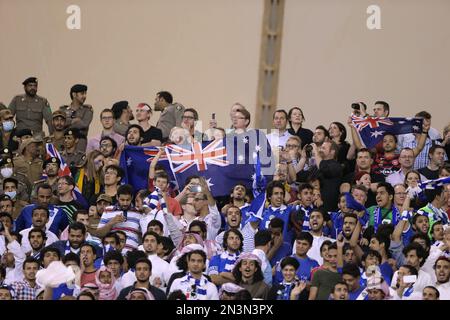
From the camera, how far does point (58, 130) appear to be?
2680 centimetres

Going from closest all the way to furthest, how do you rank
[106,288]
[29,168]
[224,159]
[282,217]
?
1. [106,288]
2. [282,217]
3. [224,159]
4. [29,168]

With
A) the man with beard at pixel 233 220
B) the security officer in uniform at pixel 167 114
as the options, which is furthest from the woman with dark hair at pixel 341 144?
the man with beard at pixel 233 220

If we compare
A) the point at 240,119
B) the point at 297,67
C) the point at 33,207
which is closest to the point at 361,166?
the point at 240,119

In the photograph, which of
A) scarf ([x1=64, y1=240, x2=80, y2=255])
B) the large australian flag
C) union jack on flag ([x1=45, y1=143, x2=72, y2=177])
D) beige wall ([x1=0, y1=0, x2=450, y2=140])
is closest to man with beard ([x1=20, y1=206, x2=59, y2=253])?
scarf ([x1=64, y1=240, x2=80, y2=255])

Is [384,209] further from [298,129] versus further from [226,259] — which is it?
[298,129]

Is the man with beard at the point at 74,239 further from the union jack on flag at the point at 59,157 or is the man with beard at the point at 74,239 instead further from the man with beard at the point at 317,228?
the man with beard at the point at 317,228

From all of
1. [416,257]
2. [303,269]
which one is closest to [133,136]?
[303,269]

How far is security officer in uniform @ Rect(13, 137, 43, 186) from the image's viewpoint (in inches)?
1031

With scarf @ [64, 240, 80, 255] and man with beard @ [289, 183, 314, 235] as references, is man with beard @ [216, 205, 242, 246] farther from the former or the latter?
scarf @ [64, 240, 80, 255]

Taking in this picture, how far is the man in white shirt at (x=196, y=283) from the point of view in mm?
22547

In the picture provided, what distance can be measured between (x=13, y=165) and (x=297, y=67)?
5.99 meters

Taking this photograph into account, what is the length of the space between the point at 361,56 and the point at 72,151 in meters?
5.99

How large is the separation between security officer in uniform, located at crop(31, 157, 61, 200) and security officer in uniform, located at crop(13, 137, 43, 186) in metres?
0.28
